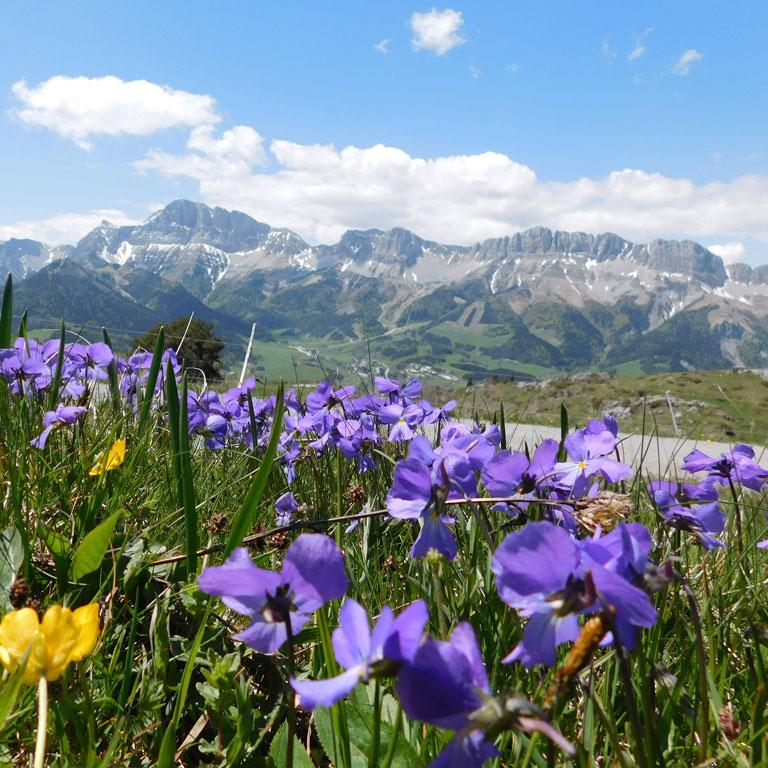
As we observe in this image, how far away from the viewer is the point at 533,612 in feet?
2.82

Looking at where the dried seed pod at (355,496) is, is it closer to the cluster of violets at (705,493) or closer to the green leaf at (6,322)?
the cluster of violets at (705,493)

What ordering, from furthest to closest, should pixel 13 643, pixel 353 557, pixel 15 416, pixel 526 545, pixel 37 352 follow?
pixel 37 352 → pixel 15 416 → pixel 353 557 → pixel 13 643 → pixel 526 545

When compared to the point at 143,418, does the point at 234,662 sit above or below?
below

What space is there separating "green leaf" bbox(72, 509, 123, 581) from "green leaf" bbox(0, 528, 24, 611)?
14cm

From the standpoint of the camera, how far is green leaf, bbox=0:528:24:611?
1.72 m

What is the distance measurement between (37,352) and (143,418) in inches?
54.4

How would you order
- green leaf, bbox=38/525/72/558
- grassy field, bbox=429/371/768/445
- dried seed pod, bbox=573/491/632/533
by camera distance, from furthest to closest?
1. grassy field, bbox=429/371/768/445
2. green leaf, bbox=38/525/72/558
3. dried seed pod, bbox=573/491/632/533

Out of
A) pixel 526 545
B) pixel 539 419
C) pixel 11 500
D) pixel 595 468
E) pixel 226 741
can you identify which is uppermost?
pixel 526 545

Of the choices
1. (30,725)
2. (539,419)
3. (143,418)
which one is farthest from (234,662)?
(539,419)

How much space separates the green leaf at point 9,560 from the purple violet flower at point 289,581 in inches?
43.7

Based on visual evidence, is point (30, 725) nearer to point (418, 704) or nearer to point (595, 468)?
point (418, 704)

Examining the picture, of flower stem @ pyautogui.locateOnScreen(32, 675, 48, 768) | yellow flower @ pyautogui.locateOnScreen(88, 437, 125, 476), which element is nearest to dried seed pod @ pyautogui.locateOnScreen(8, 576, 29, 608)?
flower stem @ pyautogui.locateOnScreen(32, 675, 48, 768)

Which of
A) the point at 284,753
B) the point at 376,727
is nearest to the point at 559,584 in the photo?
the point at 376,727

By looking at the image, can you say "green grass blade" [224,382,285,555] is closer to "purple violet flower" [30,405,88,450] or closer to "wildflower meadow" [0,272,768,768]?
"wildflower meadow" [0,272,768,768]
